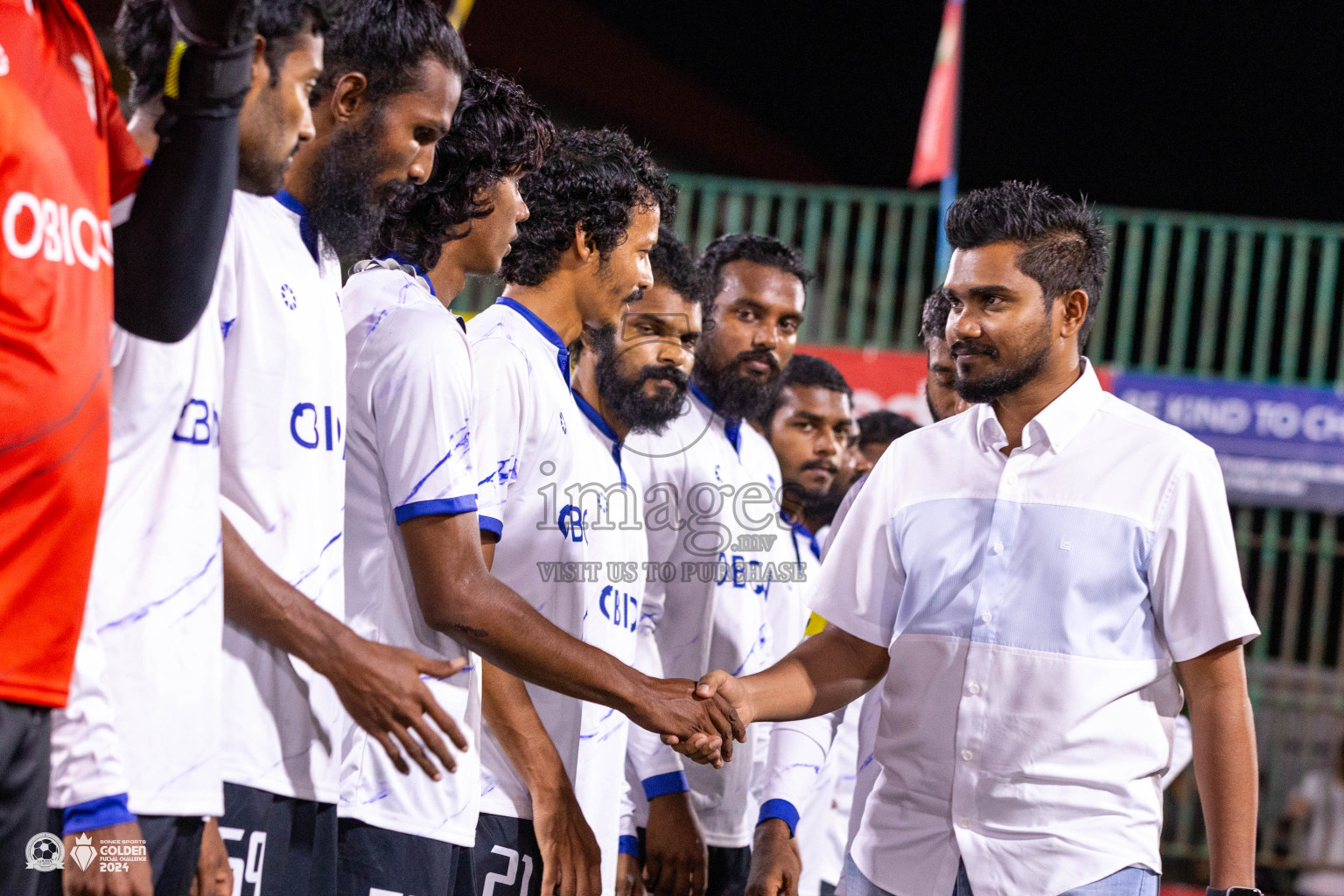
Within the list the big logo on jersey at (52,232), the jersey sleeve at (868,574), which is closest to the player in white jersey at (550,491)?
the jersey sleeve at (868,574)

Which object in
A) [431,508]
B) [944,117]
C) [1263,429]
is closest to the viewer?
[431,508]

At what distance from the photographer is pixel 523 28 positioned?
9672mm

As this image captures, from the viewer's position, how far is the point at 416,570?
2.15 m

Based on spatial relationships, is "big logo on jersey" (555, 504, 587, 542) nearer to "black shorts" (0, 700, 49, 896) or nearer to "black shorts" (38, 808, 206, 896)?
"black shorts" (38, 808, 206, 896)

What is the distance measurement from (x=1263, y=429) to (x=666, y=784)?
20.1 ft

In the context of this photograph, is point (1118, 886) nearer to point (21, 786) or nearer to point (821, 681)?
point (821, 681)

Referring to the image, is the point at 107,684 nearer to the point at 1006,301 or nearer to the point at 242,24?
the point at 242,24

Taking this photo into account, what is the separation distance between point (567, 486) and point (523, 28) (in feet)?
25.6

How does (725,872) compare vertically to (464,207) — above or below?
below

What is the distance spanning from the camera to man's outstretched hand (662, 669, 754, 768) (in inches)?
106

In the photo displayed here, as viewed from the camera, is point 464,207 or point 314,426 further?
point 464,207

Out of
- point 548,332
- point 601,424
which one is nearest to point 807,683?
point 601,424

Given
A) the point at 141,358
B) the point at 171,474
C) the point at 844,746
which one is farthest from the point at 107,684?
the point at 844,746

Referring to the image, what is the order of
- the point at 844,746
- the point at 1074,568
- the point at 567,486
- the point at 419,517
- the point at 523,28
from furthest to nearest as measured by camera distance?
the point at 523,28
the point at 844,746
the point at 567,486
the point at 1074,568
the point at 419,517
